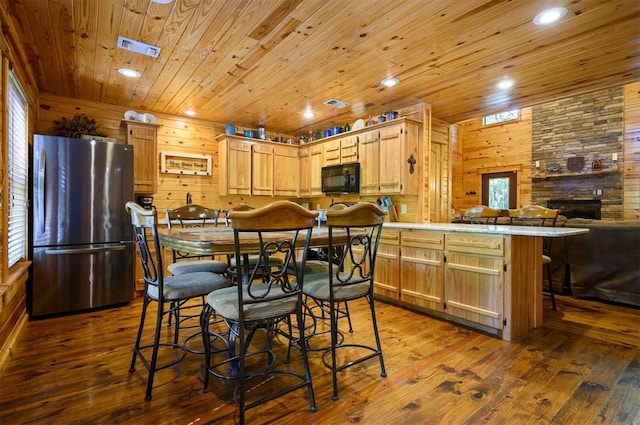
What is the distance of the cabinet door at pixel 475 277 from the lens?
269 centimetres

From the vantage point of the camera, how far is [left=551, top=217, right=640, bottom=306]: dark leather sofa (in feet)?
11.1

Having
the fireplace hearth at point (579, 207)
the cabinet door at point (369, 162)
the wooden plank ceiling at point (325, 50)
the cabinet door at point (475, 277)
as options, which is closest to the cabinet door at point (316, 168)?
the cabinet door at point (369, 162)

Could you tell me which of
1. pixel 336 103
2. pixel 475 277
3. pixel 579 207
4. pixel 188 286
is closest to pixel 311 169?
pixel 336 103

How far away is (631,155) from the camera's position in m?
7.13

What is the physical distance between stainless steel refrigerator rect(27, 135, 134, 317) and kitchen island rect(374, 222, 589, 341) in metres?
2.90

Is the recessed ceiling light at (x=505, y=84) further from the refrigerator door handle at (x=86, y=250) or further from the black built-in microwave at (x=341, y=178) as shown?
the refrigerator door handle at (x=86, y=250)

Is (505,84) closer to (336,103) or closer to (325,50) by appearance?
(336,103)

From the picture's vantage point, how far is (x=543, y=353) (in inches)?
94.3

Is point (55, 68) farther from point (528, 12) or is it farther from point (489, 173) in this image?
point (489, 173)

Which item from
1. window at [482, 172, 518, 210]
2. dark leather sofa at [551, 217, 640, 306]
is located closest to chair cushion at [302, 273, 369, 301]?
dark leather sofa at [551, 217, 640, 306]

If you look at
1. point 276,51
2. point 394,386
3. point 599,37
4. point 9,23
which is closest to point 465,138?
point 599,37

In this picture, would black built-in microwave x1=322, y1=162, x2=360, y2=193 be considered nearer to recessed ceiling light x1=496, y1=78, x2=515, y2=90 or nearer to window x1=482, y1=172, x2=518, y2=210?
recessed ceiling light x1=496, y1=78, x2=515, y2=90

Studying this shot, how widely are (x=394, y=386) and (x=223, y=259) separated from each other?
11.2 ft

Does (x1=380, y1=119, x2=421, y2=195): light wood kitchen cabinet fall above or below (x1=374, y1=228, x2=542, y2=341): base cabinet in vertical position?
above
